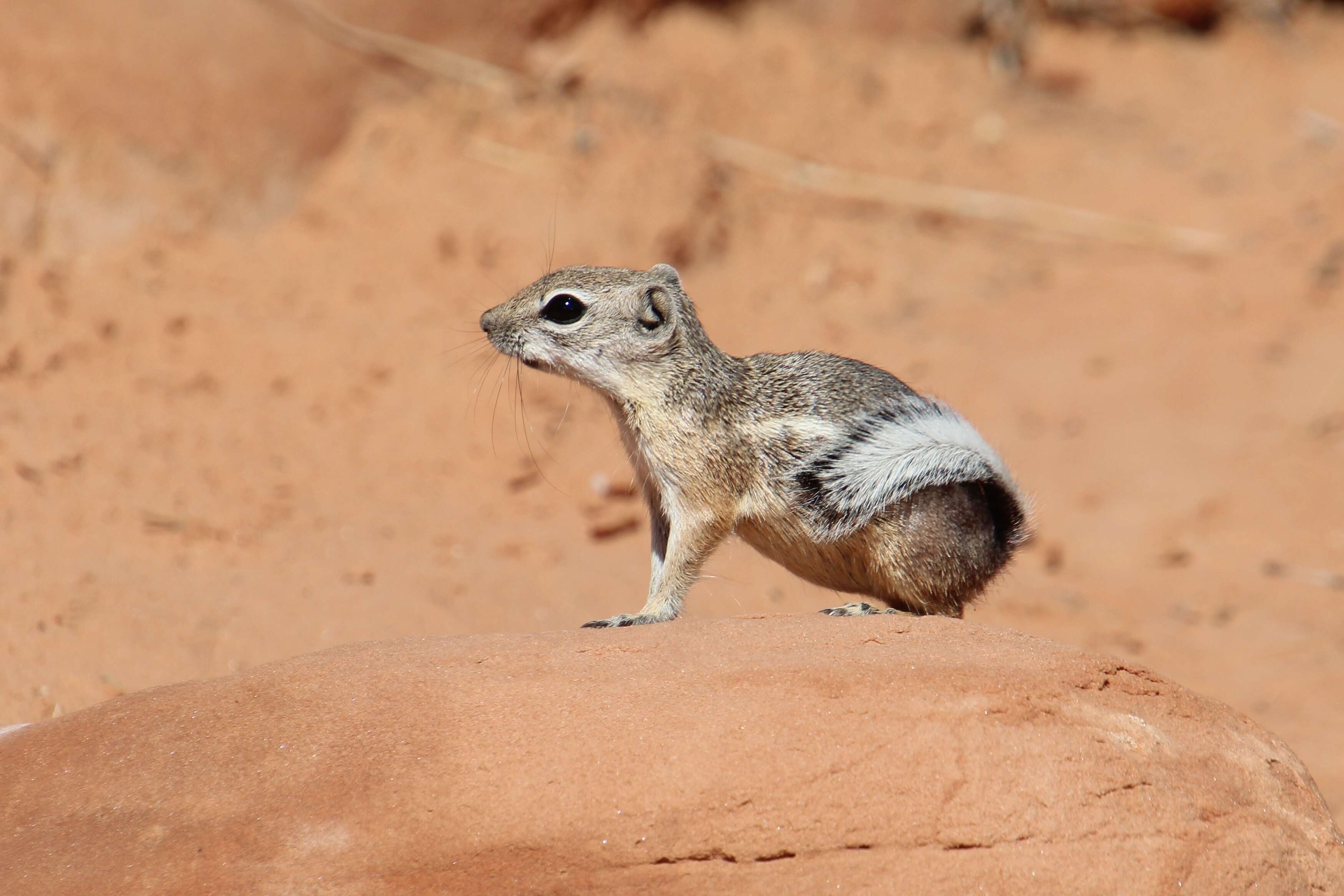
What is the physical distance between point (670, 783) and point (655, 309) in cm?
254

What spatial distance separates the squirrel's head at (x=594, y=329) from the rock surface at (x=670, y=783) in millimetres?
1630

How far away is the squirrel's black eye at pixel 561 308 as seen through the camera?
548 cm

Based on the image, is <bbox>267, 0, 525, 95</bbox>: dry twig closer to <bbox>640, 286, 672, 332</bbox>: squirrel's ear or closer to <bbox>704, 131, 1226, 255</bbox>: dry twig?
<bbox>704, 131, 1226, 255</bbox>: dry twig

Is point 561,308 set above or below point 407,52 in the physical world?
below

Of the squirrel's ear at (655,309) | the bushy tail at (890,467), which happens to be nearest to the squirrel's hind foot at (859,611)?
the bushy tail at (890,467)

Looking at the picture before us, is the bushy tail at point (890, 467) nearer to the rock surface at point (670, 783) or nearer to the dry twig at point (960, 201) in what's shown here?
the rock surface at point (670, 783)

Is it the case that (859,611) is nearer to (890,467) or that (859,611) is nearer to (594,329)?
(890,467)

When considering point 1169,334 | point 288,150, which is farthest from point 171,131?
point 1169,334

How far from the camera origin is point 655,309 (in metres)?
5.60

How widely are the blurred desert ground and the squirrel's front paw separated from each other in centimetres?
183

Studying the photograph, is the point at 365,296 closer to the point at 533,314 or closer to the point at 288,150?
the point at 288,150

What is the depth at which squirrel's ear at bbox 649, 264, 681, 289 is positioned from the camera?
5770 mm

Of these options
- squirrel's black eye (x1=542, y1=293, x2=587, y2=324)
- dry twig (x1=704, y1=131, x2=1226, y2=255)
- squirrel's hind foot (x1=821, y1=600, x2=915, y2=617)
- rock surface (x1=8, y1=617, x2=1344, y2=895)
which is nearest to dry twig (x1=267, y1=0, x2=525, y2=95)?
dry twig (x1=704, y1=131, x2=1226, y2=255)

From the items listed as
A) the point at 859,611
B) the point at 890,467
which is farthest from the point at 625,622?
the point at 890,467
